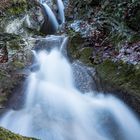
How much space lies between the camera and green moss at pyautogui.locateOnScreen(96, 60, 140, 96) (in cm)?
641

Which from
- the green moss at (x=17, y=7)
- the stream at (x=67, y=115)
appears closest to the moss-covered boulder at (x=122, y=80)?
the stream at (x=67, y=115)

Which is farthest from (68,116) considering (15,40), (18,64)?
(15,40)

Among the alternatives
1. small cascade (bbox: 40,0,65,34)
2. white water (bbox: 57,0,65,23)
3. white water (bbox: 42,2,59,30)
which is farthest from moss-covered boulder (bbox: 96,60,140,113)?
white water (bbox: 57,0,65,23)

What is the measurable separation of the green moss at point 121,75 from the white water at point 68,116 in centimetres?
40

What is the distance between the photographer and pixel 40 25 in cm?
1168

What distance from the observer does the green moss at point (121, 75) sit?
6.41 m

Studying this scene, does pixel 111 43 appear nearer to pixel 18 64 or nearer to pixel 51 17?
pixel 18 64

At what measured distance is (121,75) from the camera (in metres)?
6.87

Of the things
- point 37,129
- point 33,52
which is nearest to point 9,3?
point 33,52

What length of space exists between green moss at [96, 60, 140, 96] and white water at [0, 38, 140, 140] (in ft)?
1.32

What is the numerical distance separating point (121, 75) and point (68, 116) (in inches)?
58.1

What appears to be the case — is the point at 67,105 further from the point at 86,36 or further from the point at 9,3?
the point at 9,3

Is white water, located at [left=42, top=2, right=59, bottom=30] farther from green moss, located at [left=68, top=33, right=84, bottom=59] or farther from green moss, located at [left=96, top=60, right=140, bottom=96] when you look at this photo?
green moss, located at [left=96, top=60, right=140, bottom=96]

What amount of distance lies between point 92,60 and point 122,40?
0.97 m
